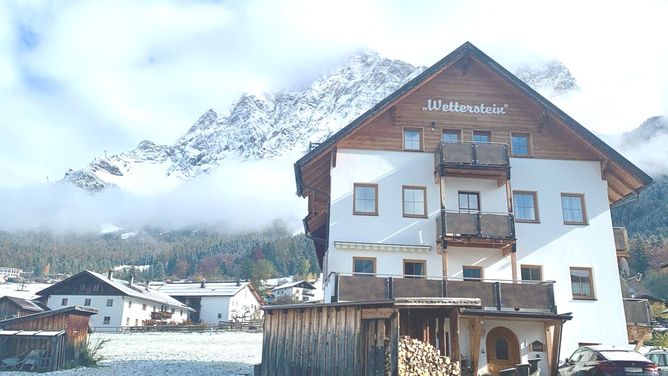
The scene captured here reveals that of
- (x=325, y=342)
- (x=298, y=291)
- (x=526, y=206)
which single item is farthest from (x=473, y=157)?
(x=298, y=291)

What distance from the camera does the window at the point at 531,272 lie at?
27.1m

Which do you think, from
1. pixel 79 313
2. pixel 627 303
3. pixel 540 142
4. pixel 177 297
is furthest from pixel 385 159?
pixel 177 297

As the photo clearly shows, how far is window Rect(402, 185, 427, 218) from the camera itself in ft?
90.7

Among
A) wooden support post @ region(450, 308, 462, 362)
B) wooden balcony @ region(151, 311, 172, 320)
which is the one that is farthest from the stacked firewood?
wooden balcony @ region(151, 311, 172, 320)

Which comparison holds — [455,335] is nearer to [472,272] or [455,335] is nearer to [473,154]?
[472,272]

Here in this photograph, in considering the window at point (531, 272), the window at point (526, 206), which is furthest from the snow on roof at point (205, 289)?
the window at point (531, 272)

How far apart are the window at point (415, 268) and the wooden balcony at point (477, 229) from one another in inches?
53.8

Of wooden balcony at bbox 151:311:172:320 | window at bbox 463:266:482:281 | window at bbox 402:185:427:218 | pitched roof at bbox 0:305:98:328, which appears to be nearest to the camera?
window at bbox 463:266:482:281

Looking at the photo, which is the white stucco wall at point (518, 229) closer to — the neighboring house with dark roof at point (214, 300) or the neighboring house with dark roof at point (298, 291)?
the neighboring house with dark roof at point (214, 300)

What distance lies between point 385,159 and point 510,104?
255 inches

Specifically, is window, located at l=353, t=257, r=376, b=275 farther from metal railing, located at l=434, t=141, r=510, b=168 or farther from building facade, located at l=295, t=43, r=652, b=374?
metal railing, located at l=434, t=141, r=510, b=168

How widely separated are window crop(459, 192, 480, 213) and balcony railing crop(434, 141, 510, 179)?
5.25 feet

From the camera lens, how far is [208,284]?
99.8 meters

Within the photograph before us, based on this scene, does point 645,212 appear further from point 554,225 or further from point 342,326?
point 342,326
